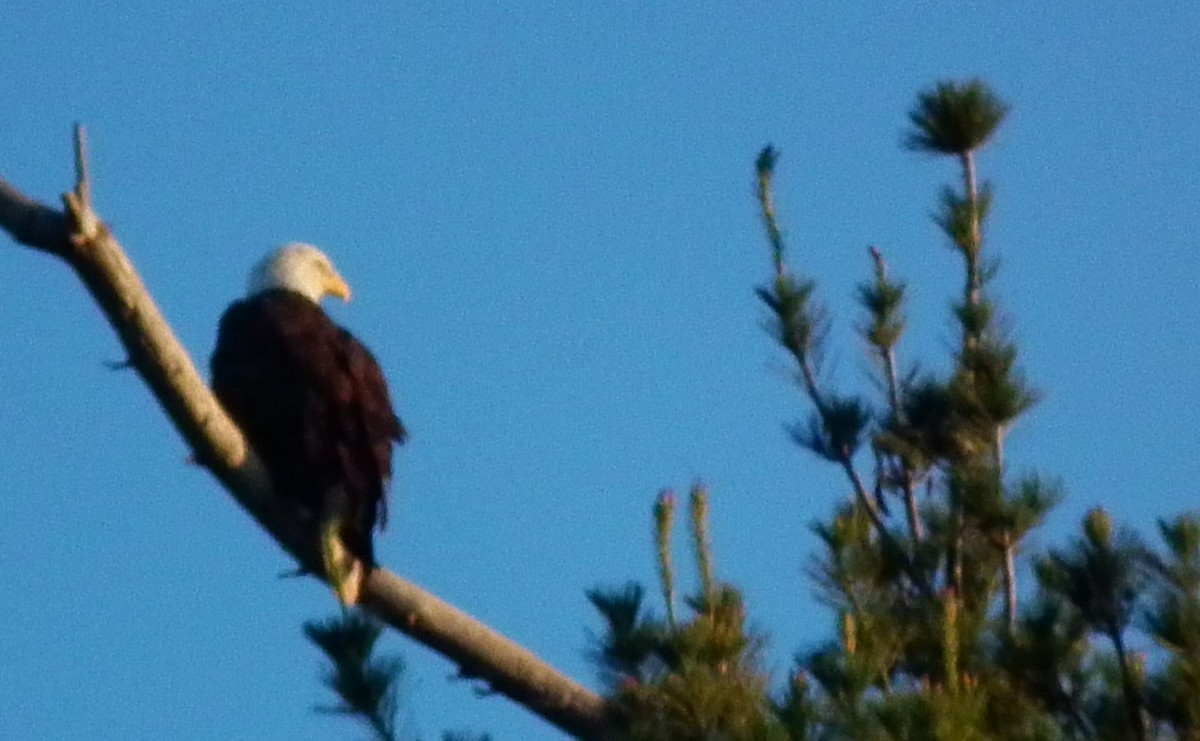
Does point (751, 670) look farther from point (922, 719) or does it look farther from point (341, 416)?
point (341, 416)

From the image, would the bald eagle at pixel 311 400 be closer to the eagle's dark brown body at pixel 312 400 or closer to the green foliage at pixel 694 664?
the eagle's dark brown body at pixel 312 400

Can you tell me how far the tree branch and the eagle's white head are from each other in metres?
1.57

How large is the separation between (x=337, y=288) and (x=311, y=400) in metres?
1.23

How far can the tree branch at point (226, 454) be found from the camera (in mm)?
3840

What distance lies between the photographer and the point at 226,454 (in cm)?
427

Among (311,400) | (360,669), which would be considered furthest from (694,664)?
(311,400)

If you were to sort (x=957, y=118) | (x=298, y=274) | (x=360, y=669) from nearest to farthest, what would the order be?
(x=360, y=669)
(x=957, y=118)
(x=298, y=274)

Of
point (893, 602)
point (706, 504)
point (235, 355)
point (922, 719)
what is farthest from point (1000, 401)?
point (235, 355)

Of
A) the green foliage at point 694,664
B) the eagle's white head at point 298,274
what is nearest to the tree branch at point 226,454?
the green foliage at point 694,664

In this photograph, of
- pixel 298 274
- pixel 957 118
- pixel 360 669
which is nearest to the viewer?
pixel 360 669

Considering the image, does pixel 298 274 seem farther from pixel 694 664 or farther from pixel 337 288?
pixel 694 664

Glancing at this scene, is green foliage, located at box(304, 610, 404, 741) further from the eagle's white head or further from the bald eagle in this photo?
the eagle's white head

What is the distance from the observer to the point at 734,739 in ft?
11.7

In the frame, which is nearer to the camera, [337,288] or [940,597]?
[940,597]
